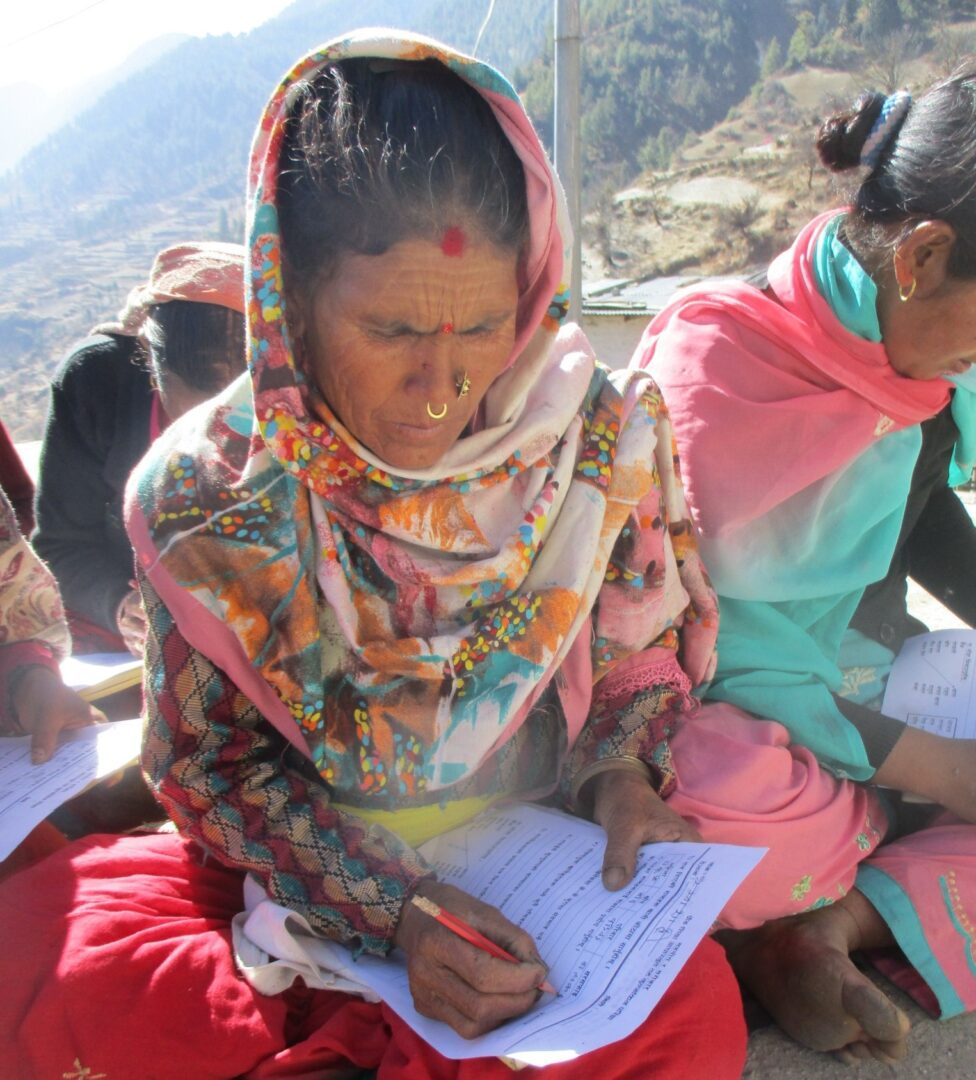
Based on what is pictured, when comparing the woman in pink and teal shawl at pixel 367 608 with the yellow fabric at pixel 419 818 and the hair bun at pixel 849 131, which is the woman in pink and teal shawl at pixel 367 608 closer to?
the yellow fabric at pixel 419 818

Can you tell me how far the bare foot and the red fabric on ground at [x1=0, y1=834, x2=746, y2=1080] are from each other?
0.30 metres

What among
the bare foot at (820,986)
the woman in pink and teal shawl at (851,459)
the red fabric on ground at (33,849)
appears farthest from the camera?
the woman in pink and teal shawl at (851,459)

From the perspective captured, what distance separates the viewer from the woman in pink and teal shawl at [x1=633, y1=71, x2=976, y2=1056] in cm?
160

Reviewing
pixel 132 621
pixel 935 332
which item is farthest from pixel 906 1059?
pixel 132 621

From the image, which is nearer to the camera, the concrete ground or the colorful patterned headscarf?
the colorful patterned headscarf

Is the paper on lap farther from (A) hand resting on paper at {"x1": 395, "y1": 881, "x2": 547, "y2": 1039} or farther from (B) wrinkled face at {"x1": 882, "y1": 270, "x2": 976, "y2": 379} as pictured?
(B) wrinkled face at {"x1": 882, "y1": 270, "x2": 976, "y2": 379}

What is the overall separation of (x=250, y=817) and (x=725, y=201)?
3201 centimetres

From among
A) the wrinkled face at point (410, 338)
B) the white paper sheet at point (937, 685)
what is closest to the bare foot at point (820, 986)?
the white paper sheet at point (937, 685)

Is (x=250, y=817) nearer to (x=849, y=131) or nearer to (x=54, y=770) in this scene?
(x=54, y=770)

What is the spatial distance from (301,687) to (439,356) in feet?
1.52

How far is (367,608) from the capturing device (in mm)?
1335

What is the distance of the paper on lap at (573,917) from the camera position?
1.00 metres

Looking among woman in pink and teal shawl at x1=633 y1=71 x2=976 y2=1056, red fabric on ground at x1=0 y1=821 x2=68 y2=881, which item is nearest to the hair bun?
woman in pink and teal shawl at x1=633 y1=71 x2=976 y2=1056

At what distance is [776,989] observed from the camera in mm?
1479
